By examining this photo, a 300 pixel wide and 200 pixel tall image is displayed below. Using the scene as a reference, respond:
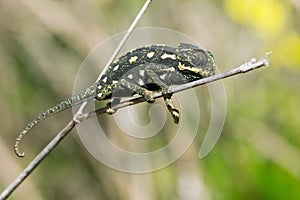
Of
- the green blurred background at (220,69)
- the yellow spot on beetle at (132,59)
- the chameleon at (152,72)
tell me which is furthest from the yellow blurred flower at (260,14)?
the yellow spot on beetle at (132,59)

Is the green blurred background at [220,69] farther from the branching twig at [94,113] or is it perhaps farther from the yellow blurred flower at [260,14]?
the branching twig at [94,113]

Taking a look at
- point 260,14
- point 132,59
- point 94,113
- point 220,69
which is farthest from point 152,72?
point 260,14

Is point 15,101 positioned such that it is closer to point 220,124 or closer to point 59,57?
point 59,57

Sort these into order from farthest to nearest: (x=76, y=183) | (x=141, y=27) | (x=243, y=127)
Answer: (x=76, y=183), (x=243, y=127), (x=141, y=27)

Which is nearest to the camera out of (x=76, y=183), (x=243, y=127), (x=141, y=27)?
(x=141, y=27)

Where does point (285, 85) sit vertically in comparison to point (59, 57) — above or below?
above

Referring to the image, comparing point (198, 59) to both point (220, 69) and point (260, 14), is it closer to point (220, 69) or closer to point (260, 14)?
point (220, 69)

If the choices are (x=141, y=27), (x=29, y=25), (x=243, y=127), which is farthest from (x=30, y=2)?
(x=243, y=127)

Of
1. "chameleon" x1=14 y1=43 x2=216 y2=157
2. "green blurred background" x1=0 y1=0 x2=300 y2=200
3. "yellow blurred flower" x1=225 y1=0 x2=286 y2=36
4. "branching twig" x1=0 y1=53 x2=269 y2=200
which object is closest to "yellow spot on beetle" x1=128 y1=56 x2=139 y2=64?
"chameleon" x1=14 y1=43 x2=216 y2=157

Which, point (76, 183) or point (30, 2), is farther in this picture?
point (76, 183)
